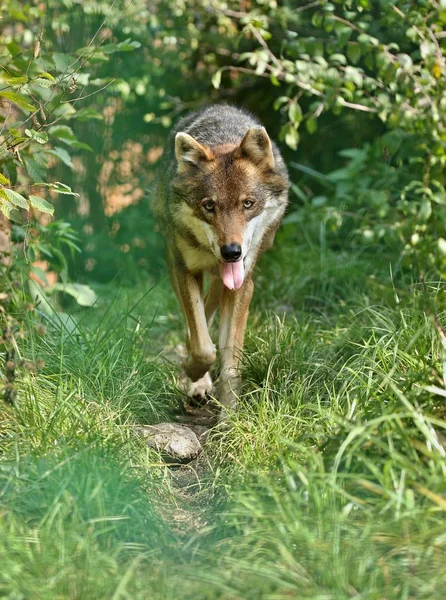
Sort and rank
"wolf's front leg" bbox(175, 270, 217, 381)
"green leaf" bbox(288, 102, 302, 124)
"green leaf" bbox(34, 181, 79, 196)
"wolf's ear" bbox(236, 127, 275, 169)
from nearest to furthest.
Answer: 1. "green leaf" bbox(34, 181, 79, 196)
2. "green leaf" bbox(288, 102, 302, 124)
3. "wolf's ear" bbox(236, 127, 275, 169)
4. "wolf's front leg" bbox(175, 270, 217, 381)

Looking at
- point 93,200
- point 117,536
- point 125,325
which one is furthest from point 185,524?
point 93,200

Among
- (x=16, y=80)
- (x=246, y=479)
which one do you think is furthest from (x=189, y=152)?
(x=246, y=479)

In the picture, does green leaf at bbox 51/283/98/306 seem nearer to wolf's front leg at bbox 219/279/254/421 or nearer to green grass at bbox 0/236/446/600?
green grass at bbox 0/236/446/600

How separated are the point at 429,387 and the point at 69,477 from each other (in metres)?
1.73

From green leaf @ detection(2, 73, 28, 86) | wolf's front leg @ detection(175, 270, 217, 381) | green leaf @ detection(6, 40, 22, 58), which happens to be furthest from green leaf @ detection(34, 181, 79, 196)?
wolf's front leg @ detection(175, 270, 217, 381)

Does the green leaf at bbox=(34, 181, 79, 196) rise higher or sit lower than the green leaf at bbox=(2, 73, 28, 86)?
lower

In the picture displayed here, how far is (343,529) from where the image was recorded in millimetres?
3723

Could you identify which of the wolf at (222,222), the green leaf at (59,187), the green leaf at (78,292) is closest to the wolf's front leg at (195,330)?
the wolf at (222,222)

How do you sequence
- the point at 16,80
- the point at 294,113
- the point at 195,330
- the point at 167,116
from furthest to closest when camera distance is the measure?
the point at 167,116
the point at 195,330
the point at 294,113
the point at 16,80

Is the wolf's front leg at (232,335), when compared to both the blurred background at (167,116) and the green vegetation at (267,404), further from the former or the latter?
the blurred background at (167,116)

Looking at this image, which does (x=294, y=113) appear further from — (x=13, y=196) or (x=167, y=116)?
(x=167, y=116)

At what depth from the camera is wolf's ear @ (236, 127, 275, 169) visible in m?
6.10

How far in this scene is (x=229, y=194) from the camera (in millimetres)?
6020

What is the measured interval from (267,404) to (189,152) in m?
1.89
